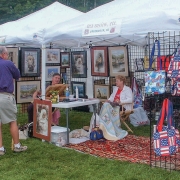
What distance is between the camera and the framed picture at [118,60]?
26.2 feet

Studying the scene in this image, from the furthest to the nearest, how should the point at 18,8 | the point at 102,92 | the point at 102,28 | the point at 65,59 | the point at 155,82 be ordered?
the point at 18,8 < the point at 65,59 < the point at 102,92 < the point at 102,28 < the point at 155,82

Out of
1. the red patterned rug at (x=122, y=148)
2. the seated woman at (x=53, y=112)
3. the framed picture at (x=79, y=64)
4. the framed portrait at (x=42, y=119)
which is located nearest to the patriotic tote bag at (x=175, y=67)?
the red patterned rug at (x=122, y=148)

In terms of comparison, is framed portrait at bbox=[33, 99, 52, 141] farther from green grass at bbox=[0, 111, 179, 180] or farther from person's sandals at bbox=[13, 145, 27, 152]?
person's sandals at bbox=[13, 145, 27, 152]

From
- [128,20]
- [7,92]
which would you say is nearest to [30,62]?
[7,92]

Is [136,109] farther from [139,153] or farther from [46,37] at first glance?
[46,37]

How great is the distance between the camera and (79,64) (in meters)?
8.84

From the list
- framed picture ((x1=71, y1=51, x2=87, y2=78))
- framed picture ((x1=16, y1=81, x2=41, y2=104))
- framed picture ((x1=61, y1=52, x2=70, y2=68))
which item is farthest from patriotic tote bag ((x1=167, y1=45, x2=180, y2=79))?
framed picture ((x1=61, y1=52, x2=70, y2=68))

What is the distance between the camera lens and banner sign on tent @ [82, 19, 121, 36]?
4.58 m

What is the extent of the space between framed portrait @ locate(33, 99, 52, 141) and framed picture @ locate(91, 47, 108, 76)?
2.74m

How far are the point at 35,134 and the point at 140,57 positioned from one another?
12.0ft

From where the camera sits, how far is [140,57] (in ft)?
27.9

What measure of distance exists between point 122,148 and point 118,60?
10.0ft

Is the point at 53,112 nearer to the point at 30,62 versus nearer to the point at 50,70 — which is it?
the point at 30,62

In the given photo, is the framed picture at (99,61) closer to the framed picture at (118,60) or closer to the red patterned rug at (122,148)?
the framed picture at (118,60)
